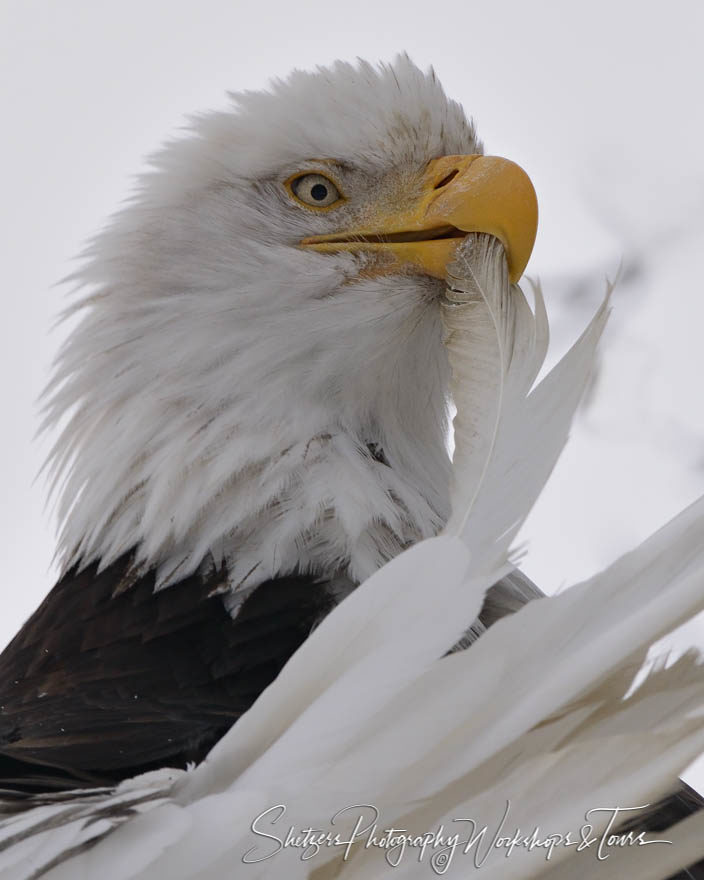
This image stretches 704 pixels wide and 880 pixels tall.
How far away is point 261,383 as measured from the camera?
12.4 ft

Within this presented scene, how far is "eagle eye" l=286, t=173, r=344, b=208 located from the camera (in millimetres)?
4004

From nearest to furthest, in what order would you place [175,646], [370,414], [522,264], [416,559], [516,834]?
[516,834], [416,559], [175,646], [522,264], [370,414]

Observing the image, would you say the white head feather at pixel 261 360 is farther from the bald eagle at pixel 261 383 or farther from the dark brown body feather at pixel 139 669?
the dark brown body feather at pixel 139 669

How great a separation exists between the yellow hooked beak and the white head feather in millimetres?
54

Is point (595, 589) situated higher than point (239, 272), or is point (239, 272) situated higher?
point (239, 272)

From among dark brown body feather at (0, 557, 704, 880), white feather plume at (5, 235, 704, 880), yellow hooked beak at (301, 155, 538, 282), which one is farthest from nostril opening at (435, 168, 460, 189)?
white feather plume at (5, 235, 704, 880)

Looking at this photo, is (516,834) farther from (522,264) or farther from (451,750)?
(522,264)

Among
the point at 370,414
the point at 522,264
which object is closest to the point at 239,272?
the point at 370,414

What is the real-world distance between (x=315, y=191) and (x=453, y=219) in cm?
49

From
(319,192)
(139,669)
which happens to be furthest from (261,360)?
(139,669)

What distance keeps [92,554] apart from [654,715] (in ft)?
6.99

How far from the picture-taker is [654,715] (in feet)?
6.54

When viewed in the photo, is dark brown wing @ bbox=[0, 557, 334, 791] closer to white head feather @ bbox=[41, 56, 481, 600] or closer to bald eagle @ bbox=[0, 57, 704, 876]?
bald eagle @ bbox=[0, 57, 704, 876]

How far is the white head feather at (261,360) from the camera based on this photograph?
3605 millimetres
